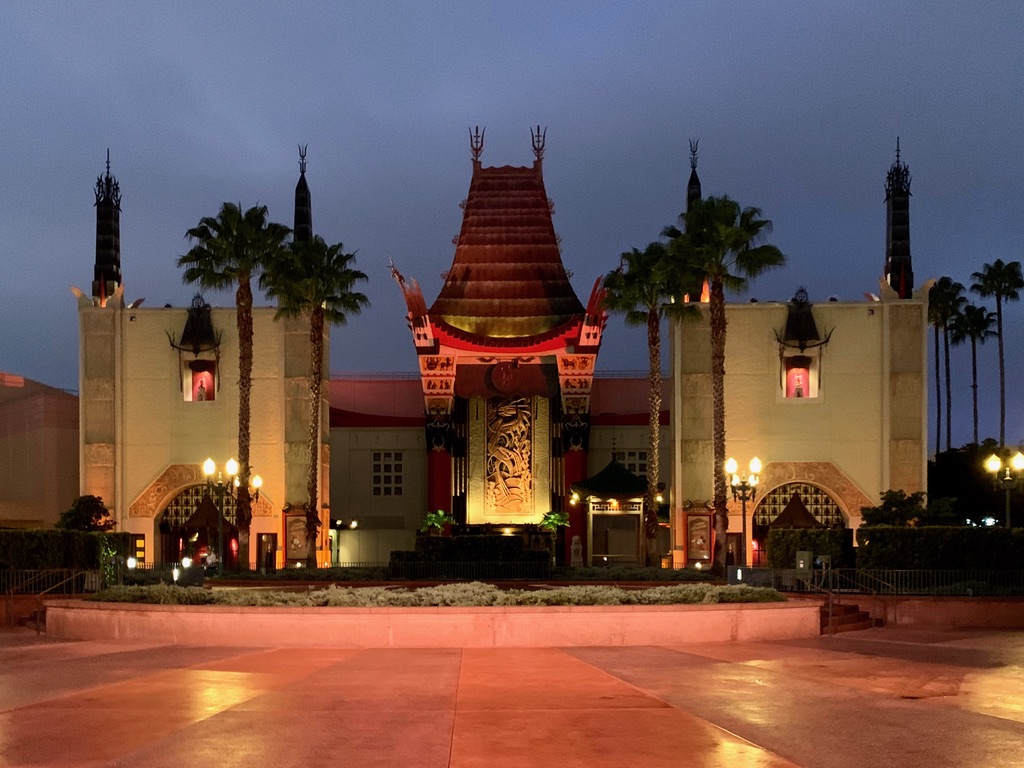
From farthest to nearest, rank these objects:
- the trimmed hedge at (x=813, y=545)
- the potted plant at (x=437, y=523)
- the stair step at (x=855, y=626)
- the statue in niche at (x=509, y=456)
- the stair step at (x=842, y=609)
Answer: the statue in niche at (x=509, y=456), the potted plant at (x=437, y=523), the trimmed hedge at (x=813, y=545), the stair step at (x=842, y=609), the stair step at (x=855, y=626)

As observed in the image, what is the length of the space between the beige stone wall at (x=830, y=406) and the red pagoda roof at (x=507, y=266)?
23.2ft

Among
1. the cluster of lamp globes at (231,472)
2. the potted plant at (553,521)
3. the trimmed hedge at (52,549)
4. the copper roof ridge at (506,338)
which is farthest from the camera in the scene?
the copper roof ridge at (506,338)

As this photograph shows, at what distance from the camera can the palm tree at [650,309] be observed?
4347 cm

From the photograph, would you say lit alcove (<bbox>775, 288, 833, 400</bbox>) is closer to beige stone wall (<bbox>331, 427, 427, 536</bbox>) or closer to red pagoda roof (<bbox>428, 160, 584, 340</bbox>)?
red pagoda roof (<bbox>428, 160, 584, 340</bbox>)

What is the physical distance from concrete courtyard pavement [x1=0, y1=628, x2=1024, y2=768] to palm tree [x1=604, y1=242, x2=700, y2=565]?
23118 mm

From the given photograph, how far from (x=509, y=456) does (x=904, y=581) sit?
2259 centimetres

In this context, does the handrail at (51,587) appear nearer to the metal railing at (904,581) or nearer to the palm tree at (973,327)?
the metal railing at (904,581)

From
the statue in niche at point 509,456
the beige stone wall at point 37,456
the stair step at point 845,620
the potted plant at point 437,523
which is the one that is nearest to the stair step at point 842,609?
the stair step at point 845,620

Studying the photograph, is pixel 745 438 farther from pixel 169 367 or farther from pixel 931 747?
pixel 931 747

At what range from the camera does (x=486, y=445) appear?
166 feet

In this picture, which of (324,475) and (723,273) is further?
(324,475)

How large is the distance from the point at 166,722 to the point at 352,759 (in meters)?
2.74

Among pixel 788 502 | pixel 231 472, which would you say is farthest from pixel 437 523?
pixel 231 472

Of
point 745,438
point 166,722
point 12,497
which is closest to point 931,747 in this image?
point 166,722
